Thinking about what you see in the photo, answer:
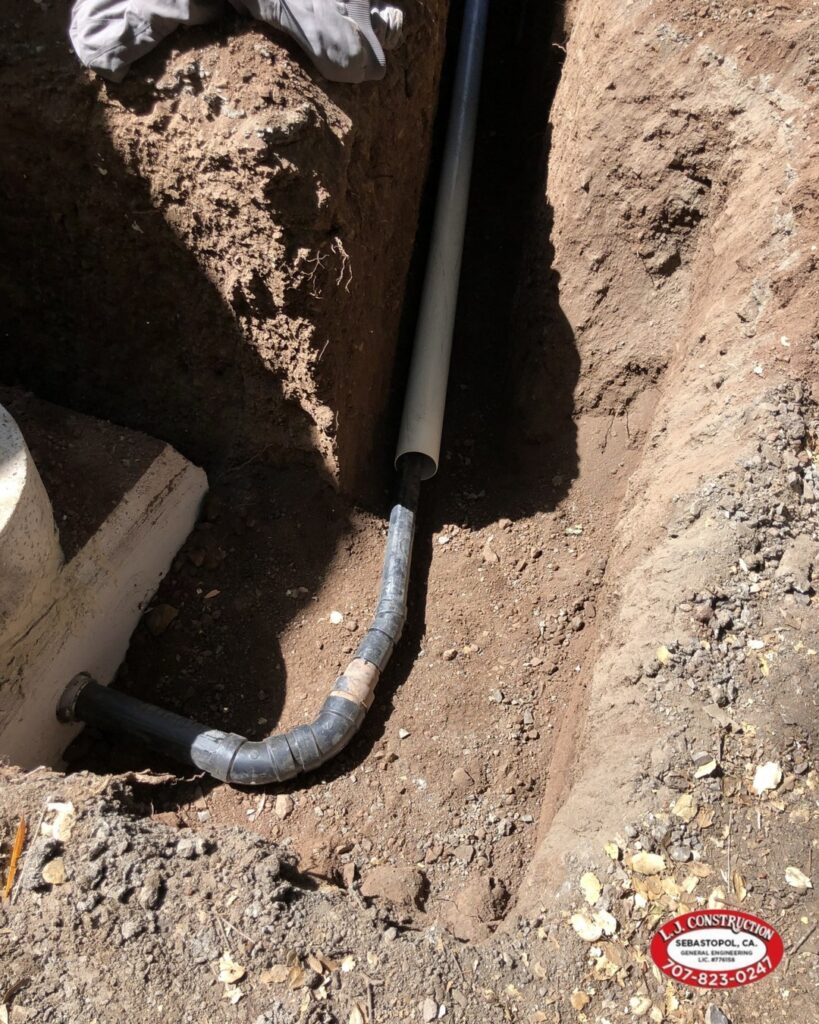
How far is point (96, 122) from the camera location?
2.96m

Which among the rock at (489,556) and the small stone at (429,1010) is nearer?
the small stone at (429,1010)

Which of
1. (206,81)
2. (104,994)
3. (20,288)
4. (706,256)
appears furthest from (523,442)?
(104,994)

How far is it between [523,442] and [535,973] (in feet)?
8.64

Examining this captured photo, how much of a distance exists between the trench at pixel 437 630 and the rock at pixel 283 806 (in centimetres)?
1

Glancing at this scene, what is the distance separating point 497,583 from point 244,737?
1.37 meters

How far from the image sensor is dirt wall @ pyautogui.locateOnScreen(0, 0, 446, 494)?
289 cm

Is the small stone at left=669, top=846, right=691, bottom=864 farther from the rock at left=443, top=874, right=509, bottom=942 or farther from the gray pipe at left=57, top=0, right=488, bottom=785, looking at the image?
the gray pipe at left=57, top=0, right=488, bottom=785

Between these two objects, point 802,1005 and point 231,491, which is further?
point 231,491

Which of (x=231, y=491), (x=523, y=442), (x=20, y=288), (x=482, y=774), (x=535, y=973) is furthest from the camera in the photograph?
(x=523, y=442)

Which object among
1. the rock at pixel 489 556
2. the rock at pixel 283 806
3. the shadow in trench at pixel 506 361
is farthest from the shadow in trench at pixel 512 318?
the rock at pixel 283 806

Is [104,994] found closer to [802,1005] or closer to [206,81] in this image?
[802,1005]

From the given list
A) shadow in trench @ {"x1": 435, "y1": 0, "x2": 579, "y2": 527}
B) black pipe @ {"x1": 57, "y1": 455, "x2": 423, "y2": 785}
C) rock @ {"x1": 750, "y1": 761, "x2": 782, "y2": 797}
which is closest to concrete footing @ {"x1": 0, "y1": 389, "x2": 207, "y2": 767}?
black pipe @ {"x1": 57, "y1": 455, "x2": 423, "y2": 785}

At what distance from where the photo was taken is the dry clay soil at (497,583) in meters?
2.26

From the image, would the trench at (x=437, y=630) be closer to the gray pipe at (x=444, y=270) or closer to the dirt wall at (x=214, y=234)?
the gray pipe at (x=444, y=270)
